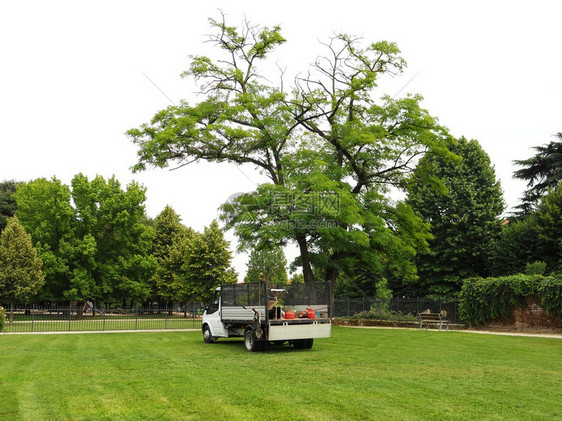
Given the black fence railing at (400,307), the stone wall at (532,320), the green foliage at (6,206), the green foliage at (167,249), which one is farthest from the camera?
the green foliage at (6,206)

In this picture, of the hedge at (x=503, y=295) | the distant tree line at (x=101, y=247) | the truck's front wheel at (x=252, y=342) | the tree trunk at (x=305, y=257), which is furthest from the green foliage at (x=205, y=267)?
the truck's front wheel at (x=252, y=342)

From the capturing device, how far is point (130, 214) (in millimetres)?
51594

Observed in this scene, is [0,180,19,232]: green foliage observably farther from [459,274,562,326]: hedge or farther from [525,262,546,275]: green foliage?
[525,262,546,275]: green foliage

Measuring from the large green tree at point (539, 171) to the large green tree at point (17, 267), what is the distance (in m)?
39.2

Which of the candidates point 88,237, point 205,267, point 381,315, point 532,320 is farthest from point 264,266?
point 532,320

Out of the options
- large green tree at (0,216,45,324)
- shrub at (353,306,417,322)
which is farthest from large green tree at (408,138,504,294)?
large green tree at (0,216,45,324)

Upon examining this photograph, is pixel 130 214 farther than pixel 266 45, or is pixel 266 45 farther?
pixel 130 214

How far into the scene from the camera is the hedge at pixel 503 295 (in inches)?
904

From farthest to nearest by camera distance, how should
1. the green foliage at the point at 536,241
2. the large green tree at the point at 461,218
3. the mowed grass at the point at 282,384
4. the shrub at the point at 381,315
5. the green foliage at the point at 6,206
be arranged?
the green foliage at the point at 6,206
the large green tree at the point at 461,218
the green foliage at the point at 536,241
the shrub at the point at 381,315
the mowed grass at the point at 282,384

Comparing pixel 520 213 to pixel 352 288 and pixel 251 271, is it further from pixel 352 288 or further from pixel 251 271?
pixel 251 271

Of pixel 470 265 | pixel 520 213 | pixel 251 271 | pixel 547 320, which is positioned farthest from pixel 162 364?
pixel 251 271

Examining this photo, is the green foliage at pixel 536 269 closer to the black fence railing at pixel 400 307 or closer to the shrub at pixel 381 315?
the black fence railing at pixel 400 307

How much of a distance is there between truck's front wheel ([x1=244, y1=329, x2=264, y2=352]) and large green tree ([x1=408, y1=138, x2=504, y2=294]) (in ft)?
82.0

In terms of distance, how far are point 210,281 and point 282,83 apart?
23.8 meters
